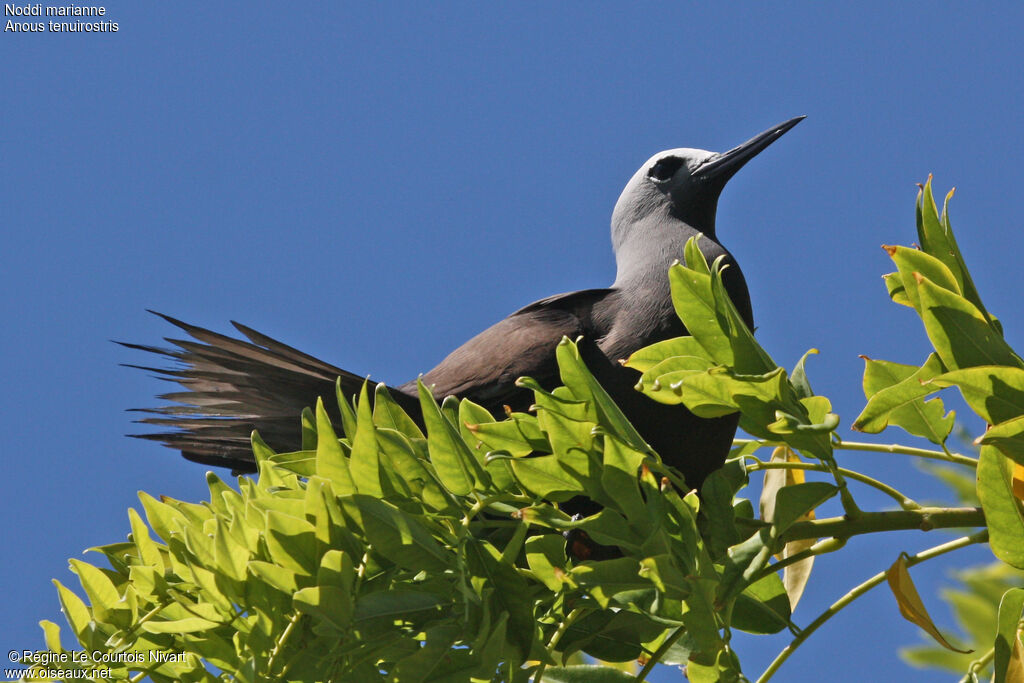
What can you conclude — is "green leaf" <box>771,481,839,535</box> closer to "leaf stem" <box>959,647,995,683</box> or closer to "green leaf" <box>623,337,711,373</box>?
"green leaf" <box>623,337,711,373</box>

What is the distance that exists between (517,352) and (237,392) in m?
0.78

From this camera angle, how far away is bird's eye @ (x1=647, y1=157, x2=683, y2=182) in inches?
162

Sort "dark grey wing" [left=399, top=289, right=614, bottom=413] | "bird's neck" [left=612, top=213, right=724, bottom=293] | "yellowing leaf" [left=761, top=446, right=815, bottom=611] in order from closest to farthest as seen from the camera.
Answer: "yellowing leaf" [left=761, top=446, right=815, bottom=611], "dark grey wing" [left=399, top=289, right=614, bottom=413], "bird's neck" [left=612, top=213, right=724, bottom=293]

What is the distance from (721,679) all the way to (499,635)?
43cm

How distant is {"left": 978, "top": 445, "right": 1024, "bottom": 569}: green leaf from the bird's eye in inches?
101

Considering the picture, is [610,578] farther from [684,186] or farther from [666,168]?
[666,168]

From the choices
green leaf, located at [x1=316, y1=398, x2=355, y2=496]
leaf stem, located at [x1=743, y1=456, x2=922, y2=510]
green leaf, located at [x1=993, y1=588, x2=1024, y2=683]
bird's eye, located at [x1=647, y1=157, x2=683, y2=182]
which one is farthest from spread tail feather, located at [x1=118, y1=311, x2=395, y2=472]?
bird's eye, located at [x1=647, y1=157, x2=683, y2=182]

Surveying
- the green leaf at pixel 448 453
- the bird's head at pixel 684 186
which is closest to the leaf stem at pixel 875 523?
the green leaf at pixel 448 453

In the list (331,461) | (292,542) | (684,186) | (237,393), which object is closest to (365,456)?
(331,461)

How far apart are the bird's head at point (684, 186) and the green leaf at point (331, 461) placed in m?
2.53

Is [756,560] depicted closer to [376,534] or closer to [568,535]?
[376,534]

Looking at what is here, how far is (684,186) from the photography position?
403cm

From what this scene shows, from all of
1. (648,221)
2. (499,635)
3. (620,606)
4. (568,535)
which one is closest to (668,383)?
(620,606)

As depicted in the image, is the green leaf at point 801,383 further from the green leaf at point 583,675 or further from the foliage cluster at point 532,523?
the green leaf at point 583,675
